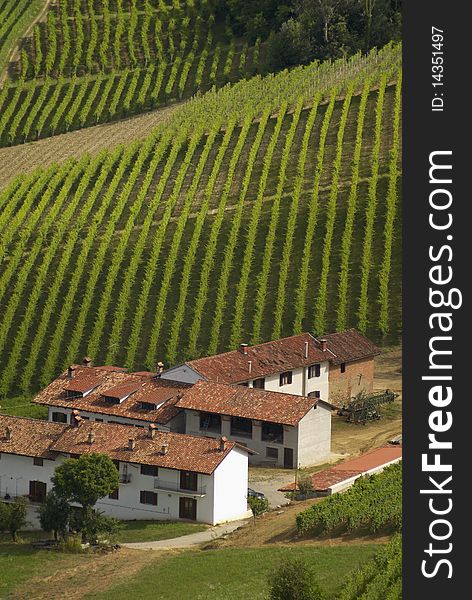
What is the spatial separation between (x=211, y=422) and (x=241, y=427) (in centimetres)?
178

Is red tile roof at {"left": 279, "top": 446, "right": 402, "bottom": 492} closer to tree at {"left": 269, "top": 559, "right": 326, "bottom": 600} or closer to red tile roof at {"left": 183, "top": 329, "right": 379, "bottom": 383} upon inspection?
red tile roof at {"left": 183, "top": 329, "right": 379, "bottom": 383}

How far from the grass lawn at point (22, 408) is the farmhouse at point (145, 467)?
9.89 m

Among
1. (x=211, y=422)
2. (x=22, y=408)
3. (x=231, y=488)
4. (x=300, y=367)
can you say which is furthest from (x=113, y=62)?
(x=231, y=488)

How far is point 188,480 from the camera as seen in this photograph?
69.6 meters

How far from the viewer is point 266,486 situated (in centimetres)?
7350

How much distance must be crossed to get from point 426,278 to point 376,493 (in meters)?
33.3

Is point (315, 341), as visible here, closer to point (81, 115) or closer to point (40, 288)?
point (40, 288)

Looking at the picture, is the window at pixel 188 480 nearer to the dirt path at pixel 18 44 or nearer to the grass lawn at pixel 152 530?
the grass lawn at pixel 152 530

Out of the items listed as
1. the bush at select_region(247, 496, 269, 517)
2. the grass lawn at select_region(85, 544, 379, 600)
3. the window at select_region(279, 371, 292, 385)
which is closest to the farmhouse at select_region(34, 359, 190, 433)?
the window at select_region(279, 371, 292, 385)

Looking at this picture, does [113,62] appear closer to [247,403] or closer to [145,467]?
[247,403]

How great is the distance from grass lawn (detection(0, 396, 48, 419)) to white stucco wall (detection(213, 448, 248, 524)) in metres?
18.0

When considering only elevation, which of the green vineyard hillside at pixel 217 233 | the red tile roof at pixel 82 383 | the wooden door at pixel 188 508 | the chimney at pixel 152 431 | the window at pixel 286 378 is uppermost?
the green vineyard hillside at pixel 217 233

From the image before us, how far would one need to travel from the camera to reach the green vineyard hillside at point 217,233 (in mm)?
99250

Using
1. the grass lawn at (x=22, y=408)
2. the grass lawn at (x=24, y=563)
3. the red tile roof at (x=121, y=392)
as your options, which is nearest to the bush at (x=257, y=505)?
the grass lawn at (x=24, y=563)
